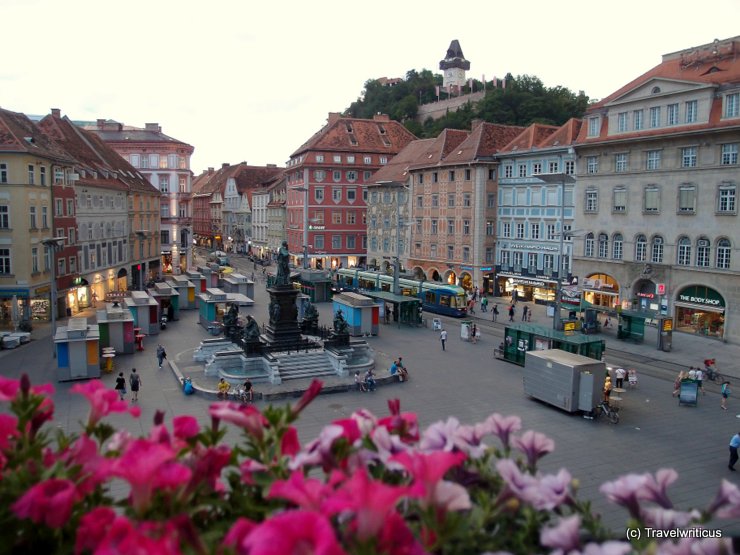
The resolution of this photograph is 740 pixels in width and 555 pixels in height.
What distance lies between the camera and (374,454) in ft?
13.5

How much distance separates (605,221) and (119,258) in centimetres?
4425

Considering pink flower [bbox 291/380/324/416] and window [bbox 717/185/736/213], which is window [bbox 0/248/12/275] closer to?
pink flower [bbox 291/380/324/416]

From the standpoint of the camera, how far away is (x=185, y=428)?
14.4ft

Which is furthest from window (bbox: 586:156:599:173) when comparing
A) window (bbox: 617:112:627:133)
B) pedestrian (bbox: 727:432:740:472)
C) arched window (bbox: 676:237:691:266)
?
pedestrian (bbox: 727:432:740:472)

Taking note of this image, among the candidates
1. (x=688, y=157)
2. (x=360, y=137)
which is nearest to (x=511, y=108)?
(x=360, y=137)

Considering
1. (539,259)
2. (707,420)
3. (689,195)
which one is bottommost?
(707,420)

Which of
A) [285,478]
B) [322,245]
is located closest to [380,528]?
[285,478]

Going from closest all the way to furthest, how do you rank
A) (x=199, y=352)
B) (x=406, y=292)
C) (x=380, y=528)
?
(x=380, y=528), (x=199, y=352), (x=406, y=292)

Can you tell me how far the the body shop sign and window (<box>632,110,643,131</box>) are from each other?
37.2 feet

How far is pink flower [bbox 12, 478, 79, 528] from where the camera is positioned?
3.22 metres

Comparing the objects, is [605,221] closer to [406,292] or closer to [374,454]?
[406,292]

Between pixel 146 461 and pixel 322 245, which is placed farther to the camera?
pixel 322 245

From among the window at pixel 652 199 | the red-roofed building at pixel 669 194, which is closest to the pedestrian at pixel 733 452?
the red-roofed building at pixel 669 194

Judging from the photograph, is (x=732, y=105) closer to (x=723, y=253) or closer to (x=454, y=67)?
(x=723, y=253)
